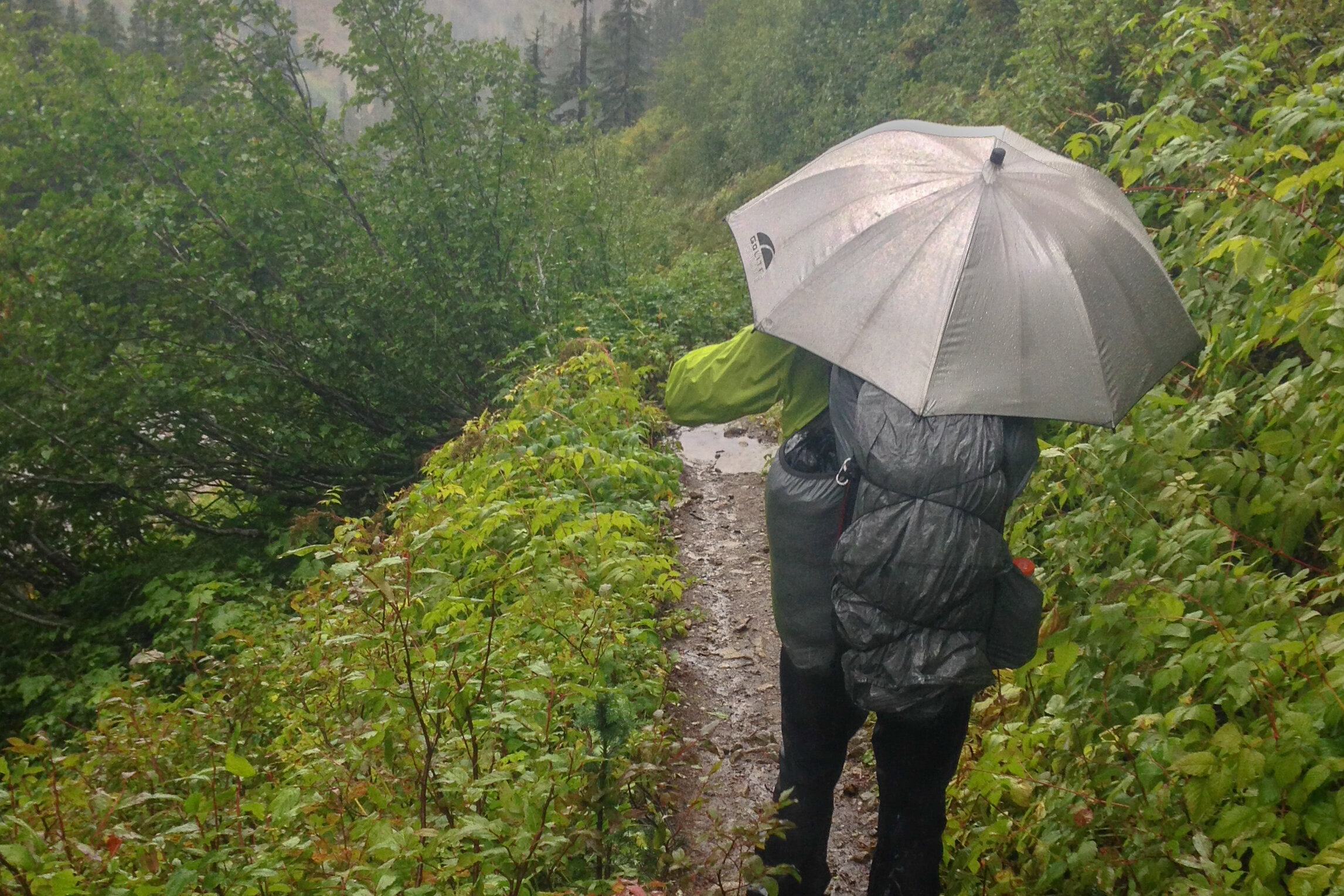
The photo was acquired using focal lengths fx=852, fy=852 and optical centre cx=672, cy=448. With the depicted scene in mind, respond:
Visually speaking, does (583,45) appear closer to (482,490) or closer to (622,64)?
(622,64)

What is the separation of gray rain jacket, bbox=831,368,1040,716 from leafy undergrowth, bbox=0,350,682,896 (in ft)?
3.72

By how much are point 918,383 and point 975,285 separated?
292 mm

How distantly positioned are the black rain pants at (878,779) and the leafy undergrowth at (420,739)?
52cm

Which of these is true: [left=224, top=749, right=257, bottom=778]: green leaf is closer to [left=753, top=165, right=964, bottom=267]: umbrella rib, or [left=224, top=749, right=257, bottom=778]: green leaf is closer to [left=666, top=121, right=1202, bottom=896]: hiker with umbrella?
[left=666, top=121, right=1202, bottom=896]: hiker with umbrella

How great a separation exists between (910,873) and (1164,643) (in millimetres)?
1177

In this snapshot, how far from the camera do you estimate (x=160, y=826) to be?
3.06m

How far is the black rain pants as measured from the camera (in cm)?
243

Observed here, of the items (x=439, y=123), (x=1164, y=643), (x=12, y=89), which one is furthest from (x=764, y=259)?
(x=12, y=89)

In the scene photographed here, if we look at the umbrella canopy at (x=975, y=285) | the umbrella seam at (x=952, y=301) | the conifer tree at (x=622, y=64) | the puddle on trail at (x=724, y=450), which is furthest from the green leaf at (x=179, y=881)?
the conifer tree at (x=622, y=64)

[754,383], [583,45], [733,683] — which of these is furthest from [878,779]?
[583,45]

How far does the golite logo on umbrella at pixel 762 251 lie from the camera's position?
243cm

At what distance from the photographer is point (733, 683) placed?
4.79 m

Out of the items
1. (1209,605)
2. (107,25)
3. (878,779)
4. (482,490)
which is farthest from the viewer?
(107,25)

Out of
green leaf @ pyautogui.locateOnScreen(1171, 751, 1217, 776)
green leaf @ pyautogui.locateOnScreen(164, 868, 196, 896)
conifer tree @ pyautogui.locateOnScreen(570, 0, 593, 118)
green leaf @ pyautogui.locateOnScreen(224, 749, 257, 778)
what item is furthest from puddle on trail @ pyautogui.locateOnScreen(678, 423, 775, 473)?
conifer tree @ pyautogui.locateOnScreen(570, 0, 593, 118)
